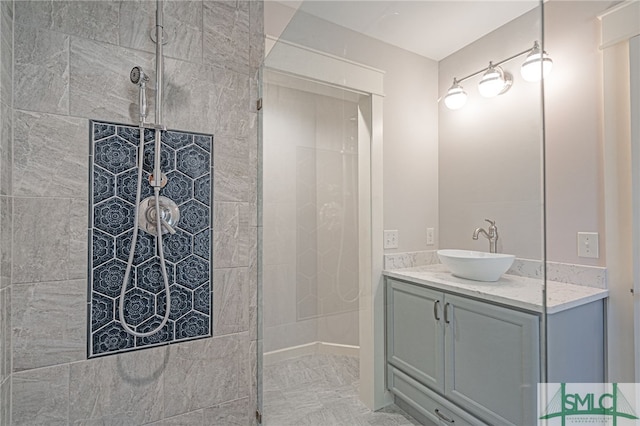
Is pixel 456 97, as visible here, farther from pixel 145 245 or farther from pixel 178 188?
pixel 145 245

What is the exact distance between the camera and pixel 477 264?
96 centimetres

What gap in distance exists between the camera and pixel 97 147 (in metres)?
1.42

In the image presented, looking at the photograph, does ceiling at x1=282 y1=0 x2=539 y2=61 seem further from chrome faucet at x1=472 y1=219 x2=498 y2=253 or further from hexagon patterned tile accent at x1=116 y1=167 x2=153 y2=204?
hexagon patterned tile accent at x1=116 y1=167 x2=153 y2=204

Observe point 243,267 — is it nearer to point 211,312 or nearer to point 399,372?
point 211,312

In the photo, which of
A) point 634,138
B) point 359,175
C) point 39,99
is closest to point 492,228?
point 359,175

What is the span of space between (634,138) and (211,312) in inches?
83.3

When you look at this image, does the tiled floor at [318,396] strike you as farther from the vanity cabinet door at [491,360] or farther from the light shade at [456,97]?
the light shade at [456,97]

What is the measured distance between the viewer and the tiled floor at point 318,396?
1254 mm

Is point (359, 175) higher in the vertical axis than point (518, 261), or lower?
higher

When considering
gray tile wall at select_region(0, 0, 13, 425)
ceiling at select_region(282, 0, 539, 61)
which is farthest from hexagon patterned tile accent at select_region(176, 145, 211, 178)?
ceiling at select_region(282, 0, 539, 61)

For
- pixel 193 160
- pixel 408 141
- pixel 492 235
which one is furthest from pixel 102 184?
pixel 492 235

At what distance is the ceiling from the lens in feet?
3.14

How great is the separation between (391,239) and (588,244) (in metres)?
1.12
